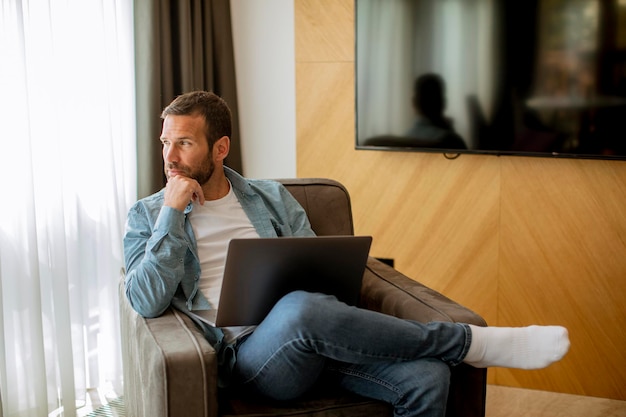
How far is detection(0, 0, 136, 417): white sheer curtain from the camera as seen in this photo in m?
2.49

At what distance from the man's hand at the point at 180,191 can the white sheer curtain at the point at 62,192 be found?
0.65 m

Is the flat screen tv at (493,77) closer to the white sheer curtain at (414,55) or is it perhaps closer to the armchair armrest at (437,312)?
the white sheer curtain at (414,55)

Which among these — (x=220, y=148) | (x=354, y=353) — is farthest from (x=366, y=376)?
(x=220, y=148)

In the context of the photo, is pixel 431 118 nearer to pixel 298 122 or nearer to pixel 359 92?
pixel 359 92

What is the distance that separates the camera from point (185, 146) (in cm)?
222

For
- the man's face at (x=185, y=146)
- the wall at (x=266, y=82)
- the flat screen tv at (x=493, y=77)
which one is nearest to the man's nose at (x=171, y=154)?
the man's face at (x=185, y=146)

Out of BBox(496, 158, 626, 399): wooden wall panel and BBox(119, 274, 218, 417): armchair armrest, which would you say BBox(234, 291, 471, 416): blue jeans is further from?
BBox(496, 158, 626, 399): wooden wall panel

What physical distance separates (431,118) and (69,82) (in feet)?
4.59

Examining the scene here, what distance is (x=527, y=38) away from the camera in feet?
9.50

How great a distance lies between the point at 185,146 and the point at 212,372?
74cm

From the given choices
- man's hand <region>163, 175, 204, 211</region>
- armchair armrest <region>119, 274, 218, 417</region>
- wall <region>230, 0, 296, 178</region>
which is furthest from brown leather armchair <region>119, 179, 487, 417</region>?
wall <region>230, 0, 296, 178</region>

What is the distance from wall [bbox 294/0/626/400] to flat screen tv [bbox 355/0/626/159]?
9 cm

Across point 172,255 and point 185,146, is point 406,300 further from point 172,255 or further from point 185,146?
point 185,146

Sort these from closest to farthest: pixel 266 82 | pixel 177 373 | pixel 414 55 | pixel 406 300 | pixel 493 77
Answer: pixel 177 373 < pixel 406 300 < pixel 493 77 < pixel 414 55 < pixel 266 82
